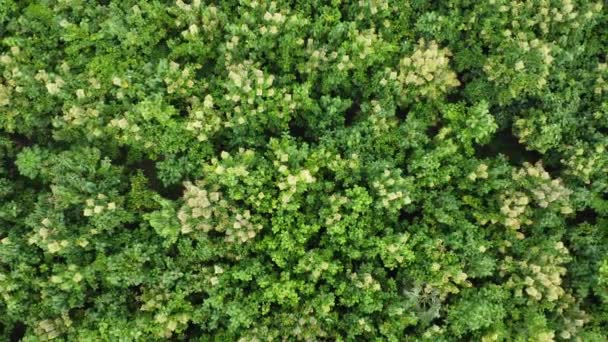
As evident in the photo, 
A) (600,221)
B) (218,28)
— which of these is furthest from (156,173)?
(600,221)

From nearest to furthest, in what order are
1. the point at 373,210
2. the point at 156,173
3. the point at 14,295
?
the point at 14,295 < the point at 373,210 < the point at 156,173

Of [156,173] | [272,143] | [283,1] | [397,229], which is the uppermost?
[283,1]

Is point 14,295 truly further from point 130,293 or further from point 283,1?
point 283,1

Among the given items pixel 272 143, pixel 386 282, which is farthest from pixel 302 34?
pixel 386 282

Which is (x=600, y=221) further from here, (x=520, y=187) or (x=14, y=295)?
(x=14, y=295)

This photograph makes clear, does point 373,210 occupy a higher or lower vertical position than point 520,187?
lower

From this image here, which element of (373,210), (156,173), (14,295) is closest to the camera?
(14,295)

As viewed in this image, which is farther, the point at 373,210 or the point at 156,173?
the point at 156,173
